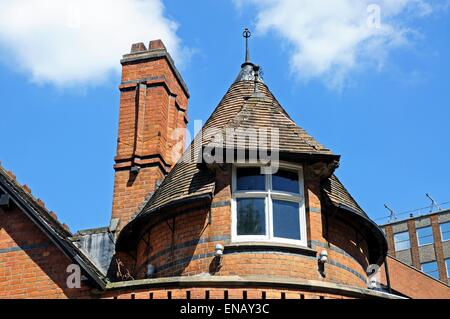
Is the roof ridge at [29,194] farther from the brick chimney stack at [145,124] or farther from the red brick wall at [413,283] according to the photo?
the red brick wall at [413,283]

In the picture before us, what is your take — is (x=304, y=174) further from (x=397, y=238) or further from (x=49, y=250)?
(x=397, y=238)

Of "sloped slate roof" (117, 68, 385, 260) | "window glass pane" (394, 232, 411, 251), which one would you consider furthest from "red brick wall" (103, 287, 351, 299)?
"window glass pane" (394, 232, 411, 251)

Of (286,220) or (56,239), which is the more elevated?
(286,220)

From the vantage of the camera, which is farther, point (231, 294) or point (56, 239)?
point (56, 239)

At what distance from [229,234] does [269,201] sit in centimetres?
92

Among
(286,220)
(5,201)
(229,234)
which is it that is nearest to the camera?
(229,234)

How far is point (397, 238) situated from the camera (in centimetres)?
6306

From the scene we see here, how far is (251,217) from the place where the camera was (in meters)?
13.6

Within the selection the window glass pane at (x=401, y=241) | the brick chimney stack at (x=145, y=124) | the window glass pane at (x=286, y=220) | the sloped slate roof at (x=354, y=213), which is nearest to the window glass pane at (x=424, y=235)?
the window glass pane at (x=401, y=241)

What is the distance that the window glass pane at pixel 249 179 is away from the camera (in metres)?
13.9

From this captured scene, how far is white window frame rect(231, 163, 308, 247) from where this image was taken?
13.4 meters

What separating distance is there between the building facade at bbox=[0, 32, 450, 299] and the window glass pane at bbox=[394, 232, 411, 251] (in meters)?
48.3

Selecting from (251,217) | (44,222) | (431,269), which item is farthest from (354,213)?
(431,269)

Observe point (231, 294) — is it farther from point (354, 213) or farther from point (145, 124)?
point (145, 124)
